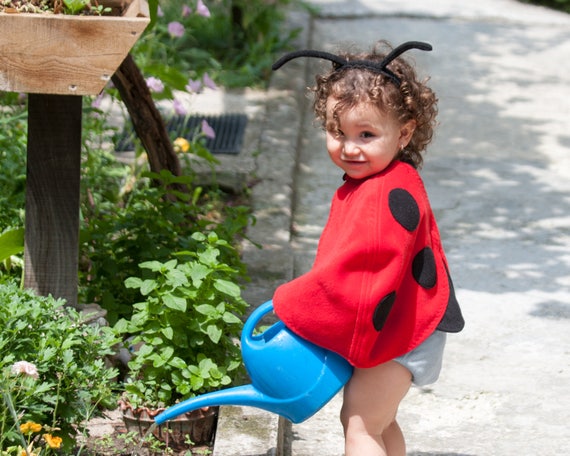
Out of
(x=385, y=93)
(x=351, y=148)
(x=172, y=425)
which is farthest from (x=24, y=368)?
(x=385, y=93)

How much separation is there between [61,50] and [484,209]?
3.42 metres

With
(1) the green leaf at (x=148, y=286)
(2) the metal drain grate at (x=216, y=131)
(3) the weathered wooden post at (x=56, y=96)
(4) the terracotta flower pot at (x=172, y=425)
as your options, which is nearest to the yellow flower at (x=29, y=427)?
(4) the terracotta flower pot at (x=172, y=425)

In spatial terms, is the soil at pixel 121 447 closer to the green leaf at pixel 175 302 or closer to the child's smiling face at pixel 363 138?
the green leaf at pixel 175 302

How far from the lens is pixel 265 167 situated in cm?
598

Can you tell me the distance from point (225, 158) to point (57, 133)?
295 cm

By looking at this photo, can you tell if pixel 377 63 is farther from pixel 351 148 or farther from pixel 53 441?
pixel 53 441

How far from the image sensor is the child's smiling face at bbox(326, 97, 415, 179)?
2537mm

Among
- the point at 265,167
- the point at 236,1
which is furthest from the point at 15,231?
the point at 236,1

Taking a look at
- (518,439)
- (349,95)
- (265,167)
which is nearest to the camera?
(349,95)

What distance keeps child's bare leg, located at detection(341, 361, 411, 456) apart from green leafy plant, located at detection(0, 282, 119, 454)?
0.70 m

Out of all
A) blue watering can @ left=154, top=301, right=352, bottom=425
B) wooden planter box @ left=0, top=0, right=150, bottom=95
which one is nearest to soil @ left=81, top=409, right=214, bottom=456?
blue watering can @ left=154, top=301, right=352, bottom=425

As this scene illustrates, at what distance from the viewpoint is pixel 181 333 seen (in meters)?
3.20

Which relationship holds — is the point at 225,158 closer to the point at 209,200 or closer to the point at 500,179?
the point at 209,200

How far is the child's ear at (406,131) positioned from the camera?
8.56 feet
